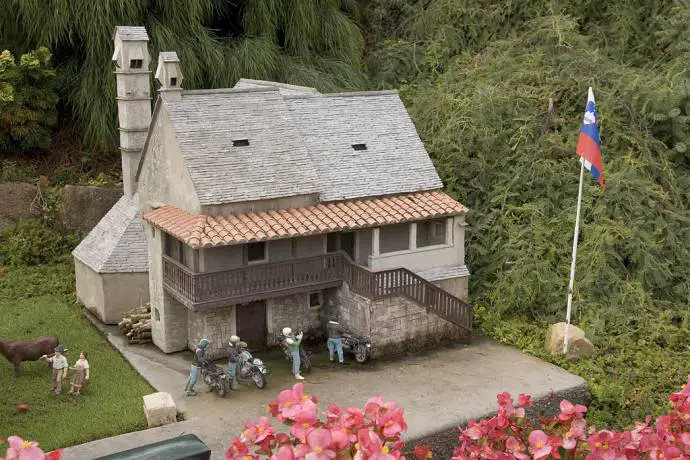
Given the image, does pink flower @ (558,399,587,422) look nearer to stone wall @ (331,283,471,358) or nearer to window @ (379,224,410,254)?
stone wall @ (331,283,471,358)

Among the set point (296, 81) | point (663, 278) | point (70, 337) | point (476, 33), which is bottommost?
point (70, 337)

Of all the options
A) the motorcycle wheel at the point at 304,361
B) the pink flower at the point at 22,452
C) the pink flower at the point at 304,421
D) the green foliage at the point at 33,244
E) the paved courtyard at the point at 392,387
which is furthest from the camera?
the green foliage at the point at 33,244

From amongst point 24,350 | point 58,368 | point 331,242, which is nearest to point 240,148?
point 331,242

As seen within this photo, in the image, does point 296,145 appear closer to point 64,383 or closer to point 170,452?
point 64,383

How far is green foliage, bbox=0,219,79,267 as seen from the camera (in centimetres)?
2764

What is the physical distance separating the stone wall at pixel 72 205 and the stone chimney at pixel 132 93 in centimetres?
473

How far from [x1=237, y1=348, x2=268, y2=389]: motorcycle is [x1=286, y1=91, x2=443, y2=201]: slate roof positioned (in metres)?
4.56

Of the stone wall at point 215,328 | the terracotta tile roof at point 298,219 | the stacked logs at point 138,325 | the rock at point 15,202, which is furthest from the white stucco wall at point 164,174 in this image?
the rock at point 15,202

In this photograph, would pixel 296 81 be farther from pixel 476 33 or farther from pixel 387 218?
pixel 387 218

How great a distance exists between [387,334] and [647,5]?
1939cm

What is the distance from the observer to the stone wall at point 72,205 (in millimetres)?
28734

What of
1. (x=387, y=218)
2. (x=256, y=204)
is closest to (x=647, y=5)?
(x=387, y=218)

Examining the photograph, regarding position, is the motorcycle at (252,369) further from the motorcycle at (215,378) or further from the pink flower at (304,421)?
the pink flower at (304,421)

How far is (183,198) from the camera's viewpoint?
66.1 ft
